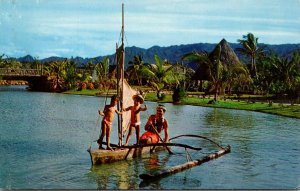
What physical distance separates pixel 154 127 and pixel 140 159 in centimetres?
76

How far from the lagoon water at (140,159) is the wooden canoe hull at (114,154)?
0.11 metres

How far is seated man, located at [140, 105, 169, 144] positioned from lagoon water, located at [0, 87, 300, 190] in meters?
0.38

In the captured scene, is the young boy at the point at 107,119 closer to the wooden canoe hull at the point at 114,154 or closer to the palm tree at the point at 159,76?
the wooden canoe hull at the point at 114,154

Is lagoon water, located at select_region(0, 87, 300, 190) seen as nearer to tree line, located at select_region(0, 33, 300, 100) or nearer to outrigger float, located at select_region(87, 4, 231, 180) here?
outrigger float, located at select_region(87, 4, 231, 180)

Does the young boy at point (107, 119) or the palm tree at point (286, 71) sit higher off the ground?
the palm tree at point (286, 71)

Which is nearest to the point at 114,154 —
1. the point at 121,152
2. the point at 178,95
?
the point at 121,152

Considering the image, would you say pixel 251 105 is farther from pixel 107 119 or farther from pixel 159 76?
pixel 107 119

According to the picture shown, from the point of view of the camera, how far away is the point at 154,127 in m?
10.2

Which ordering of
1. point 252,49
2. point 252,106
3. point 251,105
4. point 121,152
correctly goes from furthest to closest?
point 252,49 → point 251,105 → point 252,106 → point 121,152

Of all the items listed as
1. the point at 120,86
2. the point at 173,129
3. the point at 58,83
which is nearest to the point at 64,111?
the point at 173,129

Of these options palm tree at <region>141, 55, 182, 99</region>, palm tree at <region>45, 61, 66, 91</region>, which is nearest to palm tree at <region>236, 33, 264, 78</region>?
palm tree at <region>141, 55, 182, 99</region>

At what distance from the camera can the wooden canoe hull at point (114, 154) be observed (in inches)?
352

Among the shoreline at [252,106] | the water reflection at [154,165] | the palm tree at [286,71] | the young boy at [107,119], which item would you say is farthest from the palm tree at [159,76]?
the young boy at [107,119]

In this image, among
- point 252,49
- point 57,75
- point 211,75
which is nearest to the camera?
point 211,75
